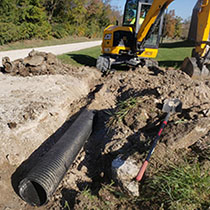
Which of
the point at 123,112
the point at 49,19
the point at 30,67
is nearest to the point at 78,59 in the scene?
the point at 30,67

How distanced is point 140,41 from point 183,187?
6450 millimetres

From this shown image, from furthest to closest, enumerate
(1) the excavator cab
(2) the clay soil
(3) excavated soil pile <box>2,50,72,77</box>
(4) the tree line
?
1. (4) the tree line
2. (1) the excavator cab
3. (3) excavated soil pile <box>2,50,72,77</box>
4. (2) the clay soil

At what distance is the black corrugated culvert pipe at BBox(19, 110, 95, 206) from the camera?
104 inches

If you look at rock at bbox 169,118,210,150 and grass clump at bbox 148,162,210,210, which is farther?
rock at bbox 169,118,210,150

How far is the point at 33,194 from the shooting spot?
279 cm

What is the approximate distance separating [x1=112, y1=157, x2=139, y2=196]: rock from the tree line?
14.5 meters

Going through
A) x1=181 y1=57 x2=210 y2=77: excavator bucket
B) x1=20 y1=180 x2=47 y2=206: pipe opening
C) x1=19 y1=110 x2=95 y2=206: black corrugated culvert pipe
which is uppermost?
x1=181 y1=57 x2=210 y2=77: excavator bucket

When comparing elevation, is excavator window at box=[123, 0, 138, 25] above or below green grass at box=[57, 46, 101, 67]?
above

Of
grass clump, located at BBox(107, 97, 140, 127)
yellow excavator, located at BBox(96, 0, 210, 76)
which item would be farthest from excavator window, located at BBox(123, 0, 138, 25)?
grass clump, located at BBox(107, 97, 140, 127)

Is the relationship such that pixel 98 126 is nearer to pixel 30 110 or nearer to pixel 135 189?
pixel 30 110

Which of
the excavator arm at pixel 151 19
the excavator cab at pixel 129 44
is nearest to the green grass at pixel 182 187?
the excavator arm at pixel 151 19

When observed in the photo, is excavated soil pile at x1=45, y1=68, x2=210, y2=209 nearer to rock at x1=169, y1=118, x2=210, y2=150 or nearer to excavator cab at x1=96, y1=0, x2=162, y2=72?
rock at x1=169, y1=118, x2=210, y2=150

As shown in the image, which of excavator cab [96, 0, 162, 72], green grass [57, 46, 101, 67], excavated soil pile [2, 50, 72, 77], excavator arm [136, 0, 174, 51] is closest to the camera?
excavator arm [136, 0, 174, 51]

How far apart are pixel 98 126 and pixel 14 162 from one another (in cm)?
187
